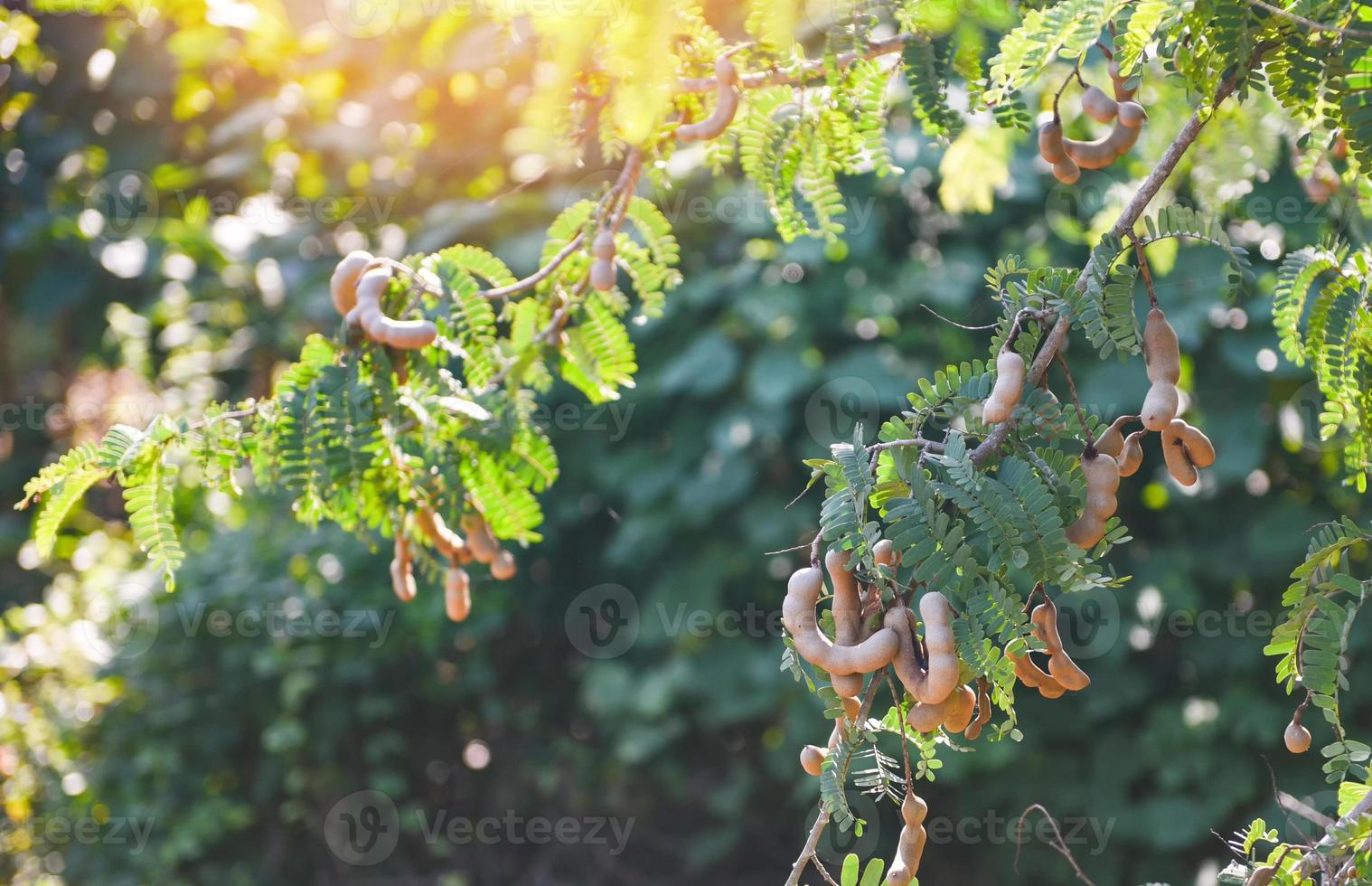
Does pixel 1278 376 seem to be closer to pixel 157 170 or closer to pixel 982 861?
pixel 982 861

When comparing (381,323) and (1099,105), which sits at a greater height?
(1099,105)

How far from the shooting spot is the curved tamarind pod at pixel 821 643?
0.92 meters

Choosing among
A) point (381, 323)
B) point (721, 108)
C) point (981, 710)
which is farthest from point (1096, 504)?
point (381, 323)

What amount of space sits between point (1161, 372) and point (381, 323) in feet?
2.61

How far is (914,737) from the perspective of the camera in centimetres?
115

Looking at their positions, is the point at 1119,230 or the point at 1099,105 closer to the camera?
the point at 1119,230

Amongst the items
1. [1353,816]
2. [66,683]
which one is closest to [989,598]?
[1353,816]

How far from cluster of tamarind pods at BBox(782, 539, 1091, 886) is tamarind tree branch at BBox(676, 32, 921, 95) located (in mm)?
716

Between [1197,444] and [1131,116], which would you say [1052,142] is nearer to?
[1131,116]

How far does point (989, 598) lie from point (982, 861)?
282 centimetres

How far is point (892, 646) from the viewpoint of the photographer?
0.92 metres

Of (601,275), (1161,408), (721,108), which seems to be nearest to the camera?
(1161,408)

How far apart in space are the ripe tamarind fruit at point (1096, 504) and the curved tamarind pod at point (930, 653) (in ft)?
0.48

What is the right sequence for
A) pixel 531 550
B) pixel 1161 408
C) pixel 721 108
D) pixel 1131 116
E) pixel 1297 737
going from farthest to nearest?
pixel 531 550 → pixel 721 108 → pixel 1131 116 → pixel 1297 737 → pixel 1161 408
